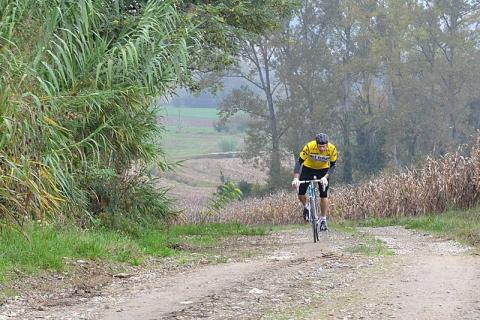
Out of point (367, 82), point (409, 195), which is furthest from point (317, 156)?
point (367, 82)

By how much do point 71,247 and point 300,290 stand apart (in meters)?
3.10

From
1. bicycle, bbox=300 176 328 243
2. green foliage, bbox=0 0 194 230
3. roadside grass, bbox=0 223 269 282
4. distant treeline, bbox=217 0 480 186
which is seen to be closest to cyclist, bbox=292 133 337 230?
bicycle, bbox=300 176 328 243

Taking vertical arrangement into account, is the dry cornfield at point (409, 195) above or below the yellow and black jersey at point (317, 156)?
below

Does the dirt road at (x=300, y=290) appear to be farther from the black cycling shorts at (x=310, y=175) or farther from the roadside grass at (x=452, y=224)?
the black cycling shorts at (x=310, y=175)

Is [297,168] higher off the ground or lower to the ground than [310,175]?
higher

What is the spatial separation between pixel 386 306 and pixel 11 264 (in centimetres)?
387

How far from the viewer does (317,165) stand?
44.8 feet

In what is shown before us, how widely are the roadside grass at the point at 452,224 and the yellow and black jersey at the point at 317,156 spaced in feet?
7.68

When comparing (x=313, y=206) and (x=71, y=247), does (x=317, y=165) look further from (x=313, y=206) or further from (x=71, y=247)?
(x=71, y=247)

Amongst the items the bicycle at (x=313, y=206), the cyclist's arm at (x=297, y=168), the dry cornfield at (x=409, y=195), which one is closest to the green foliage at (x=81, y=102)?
the cyclist's arm at (x=297, y=168)

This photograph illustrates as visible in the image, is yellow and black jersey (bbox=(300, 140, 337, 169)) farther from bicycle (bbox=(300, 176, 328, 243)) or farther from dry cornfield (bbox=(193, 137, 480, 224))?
dry cornfield (bbox=(193, 137, 480, 224))

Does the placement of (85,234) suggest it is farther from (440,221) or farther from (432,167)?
(432,167)

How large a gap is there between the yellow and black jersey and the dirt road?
2.61 m

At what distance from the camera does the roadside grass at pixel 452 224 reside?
41.9 ft
